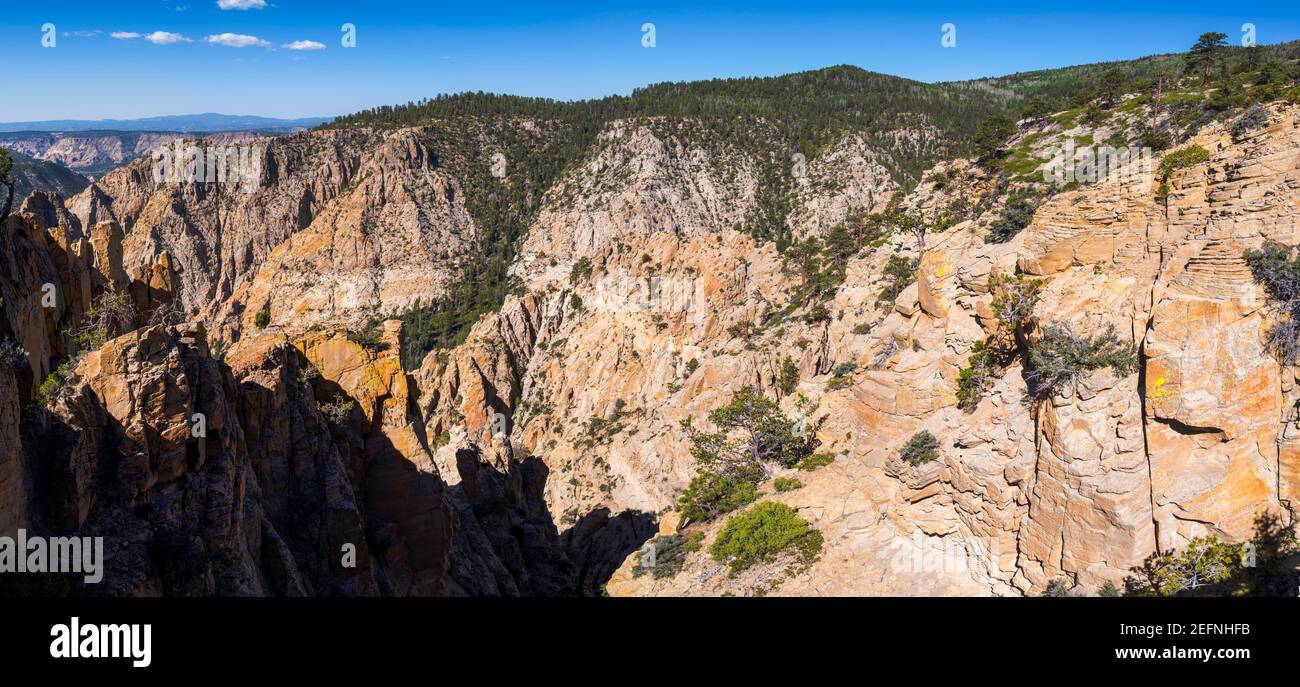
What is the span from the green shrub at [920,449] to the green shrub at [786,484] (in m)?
5.67

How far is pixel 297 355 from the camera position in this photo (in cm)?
2736

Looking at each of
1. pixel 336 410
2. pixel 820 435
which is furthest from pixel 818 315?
pixel 336 410

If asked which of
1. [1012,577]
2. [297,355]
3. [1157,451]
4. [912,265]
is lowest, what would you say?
[1012,577]

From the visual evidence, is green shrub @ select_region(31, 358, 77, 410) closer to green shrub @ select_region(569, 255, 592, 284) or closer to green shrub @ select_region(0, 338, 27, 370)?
green shrub @ select_region(0, 338, 27, 370)

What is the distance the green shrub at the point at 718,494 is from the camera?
3347cm

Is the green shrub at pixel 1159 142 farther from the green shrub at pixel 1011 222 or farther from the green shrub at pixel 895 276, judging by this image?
the green shrub at pixel 895 276

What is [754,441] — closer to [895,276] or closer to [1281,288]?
[895,276]

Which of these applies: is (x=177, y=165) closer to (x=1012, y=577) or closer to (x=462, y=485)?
(x=462, y=485)

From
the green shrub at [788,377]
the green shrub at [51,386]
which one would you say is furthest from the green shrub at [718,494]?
the green shrub at [51,386]

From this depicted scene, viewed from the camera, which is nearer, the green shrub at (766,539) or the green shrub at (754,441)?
the green shrub at (766,539)

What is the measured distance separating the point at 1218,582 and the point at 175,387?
25.3m

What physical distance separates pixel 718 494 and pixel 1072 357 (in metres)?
19.0
